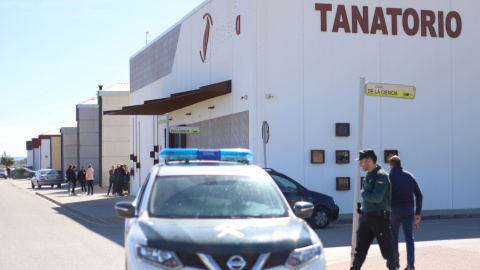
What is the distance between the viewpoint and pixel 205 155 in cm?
887

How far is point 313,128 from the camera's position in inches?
928

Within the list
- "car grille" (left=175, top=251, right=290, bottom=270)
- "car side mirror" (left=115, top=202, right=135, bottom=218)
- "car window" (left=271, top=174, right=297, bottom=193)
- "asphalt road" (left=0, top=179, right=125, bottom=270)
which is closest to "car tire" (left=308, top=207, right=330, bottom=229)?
"car window" (left=271, top=174, right=297, bottom=193)

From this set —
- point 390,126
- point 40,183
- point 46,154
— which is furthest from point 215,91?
point 46,154

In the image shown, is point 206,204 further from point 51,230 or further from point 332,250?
point 51,230

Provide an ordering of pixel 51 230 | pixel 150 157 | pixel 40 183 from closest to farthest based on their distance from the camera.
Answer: pixel 51 230, pixel 150 157, pixel 40 183

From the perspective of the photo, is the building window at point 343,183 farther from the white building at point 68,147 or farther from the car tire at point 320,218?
the white building at point 68,147

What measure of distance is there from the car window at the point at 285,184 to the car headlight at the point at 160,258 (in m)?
11.8

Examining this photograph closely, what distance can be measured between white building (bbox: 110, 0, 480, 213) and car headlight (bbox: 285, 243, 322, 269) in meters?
16.4

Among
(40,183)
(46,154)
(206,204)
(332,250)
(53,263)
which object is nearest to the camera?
(206,204)

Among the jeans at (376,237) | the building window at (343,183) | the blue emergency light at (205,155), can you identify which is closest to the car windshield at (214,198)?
the blue emergency light at (205,155)

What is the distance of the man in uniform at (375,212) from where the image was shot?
9250 millimetres

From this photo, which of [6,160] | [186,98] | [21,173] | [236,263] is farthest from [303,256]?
[6,160]

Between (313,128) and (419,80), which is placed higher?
(419,80)

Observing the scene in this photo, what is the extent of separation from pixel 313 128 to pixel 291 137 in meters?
0.83
